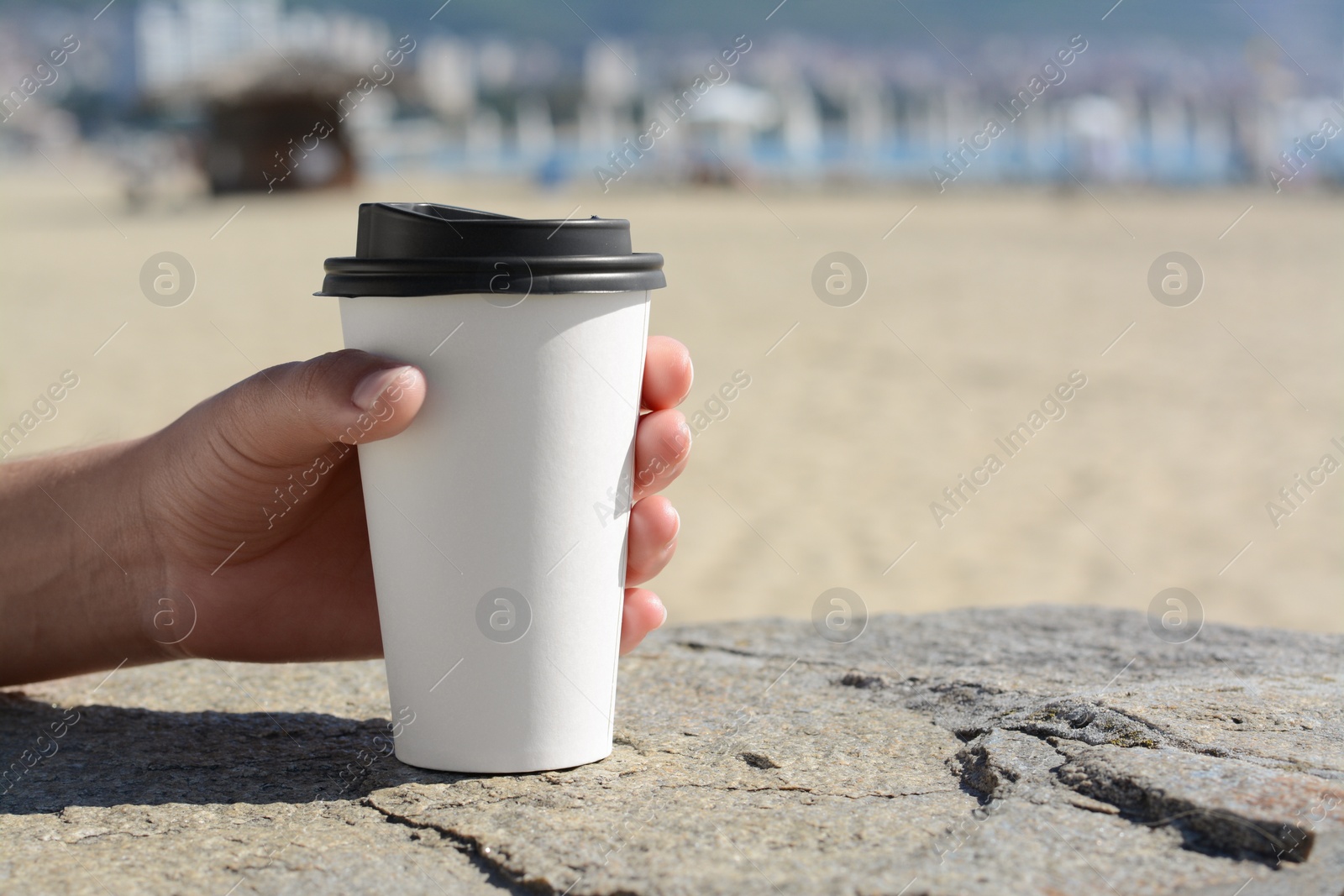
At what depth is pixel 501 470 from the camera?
1346 mm

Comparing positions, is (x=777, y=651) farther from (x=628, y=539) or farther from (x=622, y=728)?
(x=628, y=539)

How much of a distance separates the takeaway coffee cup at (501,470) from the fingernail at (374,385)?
2.0 inches

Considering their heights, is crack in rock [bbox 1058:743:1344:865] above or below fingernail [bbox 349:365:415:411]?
below

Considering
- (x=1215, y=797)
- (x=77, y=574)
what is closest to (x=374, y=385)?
(x=77, y=574)

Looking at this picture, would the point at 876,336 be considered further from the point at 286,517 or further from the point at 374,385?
the point at 374,385

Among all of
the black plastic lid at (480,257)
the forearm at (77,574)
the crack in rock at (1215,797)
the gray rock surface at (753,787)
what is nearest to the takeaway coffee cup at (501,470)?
the black plastic lid at (480,257)

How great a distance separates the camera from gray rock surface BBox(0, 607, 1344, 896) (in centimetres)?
119

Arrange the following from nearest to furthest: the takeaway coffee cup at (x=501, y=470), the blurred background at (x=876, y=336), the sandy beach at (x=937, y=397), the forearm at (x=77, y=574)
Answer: the takeaway coffee cup at (x=501, y=470) < the forearm at (x=77, y=574) < the sandy beach at (x=937, y=397) < the blurred background at (x=876, y=336)

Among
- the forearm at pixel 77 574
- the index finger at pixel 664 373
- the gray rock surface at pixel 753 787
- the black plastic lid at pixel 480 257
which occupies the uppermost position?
the black plastic lid at pixel 480 257

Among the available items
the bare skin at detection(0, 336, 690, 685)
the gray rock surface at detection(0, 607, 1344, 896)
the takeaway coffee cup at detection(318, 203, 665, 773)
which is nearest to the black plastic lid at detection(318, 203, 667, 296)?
the takeaway coffee cup at detection(318, 203, 665, 773)

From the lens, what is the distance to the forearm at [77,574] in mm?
1729

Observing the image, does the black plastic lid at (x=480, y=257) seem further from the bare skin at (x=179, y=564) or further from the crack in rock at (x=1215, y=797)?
→ the crack in rock at (x=1215, y=797)

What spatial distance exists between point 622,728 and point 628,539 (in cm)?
34

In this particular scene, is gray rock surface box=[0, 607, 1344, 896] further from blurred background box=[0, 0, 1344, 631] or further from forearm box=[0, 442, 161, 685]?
blurred background box=[0, 0, 1344, 631]
